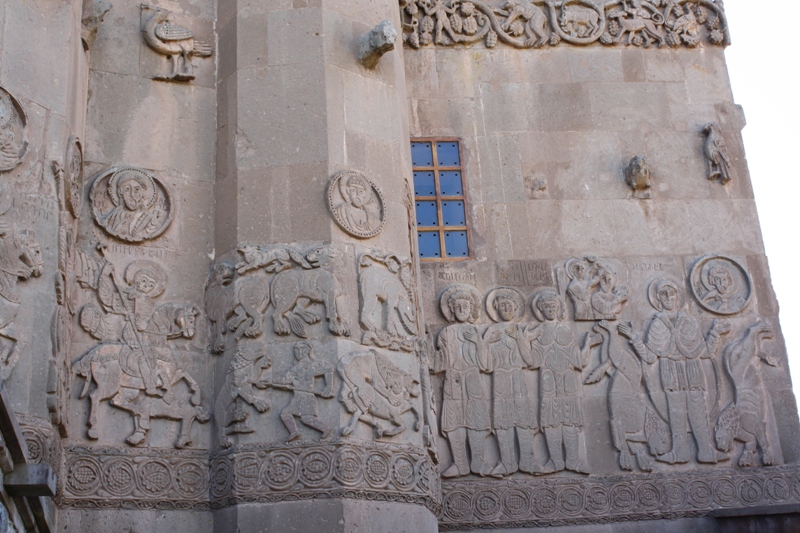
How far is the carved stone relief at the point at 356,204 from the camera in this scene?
1257 centimetres

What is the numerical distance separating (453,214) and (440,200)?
0.84 ft

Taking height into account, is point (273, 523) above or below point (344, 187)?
below

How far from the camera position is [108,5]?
1327 cm

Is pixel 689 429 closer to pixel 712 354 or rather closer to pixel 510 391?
pixel 712 354

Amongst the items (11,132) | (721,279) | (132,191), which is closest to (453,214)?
(721,279)

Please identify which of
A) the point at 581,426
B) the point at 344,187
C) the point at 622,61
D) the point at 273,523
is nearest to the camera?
the point at 273,523

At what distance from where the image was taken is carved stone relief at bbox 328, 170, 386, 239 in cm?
1257

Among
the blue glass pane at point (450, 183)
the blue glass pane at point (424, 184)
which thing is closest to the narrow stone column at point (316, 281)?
the blue glass pane at point (424, 184)

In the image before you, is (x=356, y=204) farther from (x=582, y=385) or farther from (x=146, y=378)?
(x=582, y=385)

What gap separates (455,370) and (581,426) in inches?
66.0

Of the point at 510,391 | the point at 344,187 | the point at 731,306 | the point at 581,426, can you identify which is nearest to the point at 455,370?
the point at 510,391

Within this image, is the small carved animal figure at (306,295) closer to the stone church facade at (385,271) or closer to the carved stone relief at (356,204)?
the stone church facade at (385,271)

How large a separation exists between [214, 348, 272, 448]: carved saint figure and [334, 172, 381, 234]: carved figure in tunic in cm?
181

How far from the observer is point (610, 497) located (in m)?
13.4
